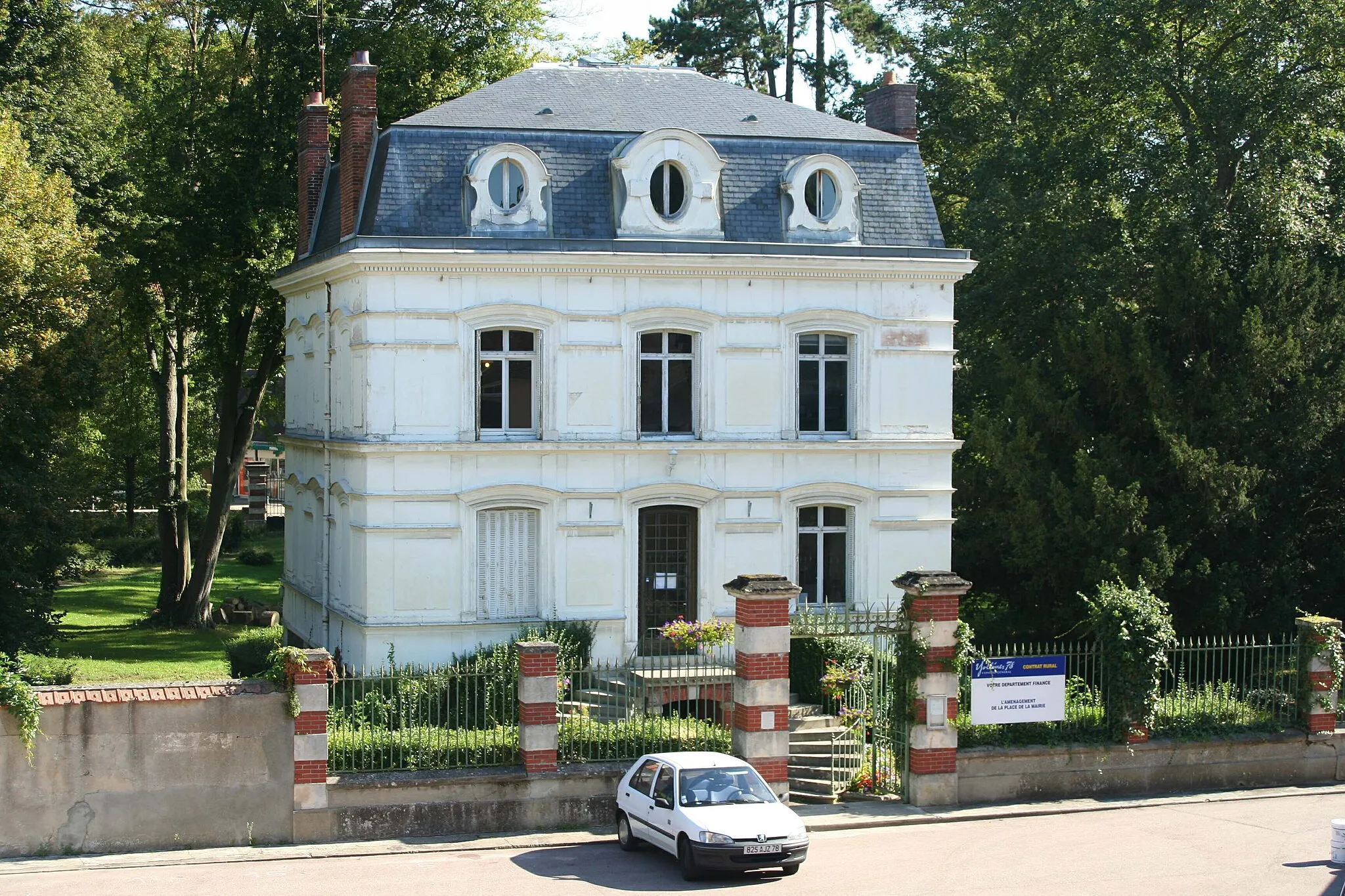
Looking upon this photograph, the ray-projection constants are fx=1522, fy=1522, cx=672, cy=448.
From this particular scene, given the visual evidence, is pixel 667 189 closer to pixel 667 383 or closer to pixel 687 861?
pixel 667 383

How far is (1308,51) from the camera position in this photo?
32.8m

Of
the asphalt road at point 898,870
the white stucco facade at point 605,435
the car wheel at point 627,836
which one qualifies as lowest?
the asphalt road at point 898,870

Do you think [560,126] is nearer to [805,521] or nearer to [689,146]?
[689,146]

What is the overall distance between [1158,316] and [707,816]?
718 inches

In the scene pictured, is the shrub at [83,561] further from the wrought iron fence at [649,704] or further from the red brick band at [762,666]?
the red brick band at [762,666]

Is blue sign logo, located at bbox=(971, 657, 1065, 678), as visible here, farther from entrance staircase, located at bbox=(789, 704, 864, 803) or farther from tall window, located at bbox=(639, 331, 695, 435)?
A: tall window, located at bbox=(639, 331, 695, 435)

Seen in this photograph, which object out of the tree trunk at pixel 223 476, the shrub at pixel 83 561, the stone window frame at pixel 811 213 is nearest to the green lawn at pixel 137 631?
the shrub at pixel 83 561

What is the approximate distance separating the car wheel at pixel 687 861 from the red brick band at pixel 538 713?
3.19 meters

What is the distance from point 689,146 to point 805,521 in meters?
7.26

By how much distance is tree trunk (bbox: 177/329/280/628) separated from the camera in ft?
139

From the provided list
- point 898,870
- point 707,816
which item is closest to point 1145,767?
point 898,870

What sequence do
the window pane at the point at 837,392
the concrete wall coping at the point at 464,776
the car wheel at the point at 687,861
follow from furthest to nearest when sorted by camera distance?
the window pane at the point at 837,392 → the concrete wall coping at the point at 464,776 → the car wheel at the point at 687,861

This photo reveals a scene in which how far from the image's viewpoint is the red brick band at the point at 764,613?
21.6 m

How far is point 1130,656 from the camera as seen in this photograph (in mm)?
22547
